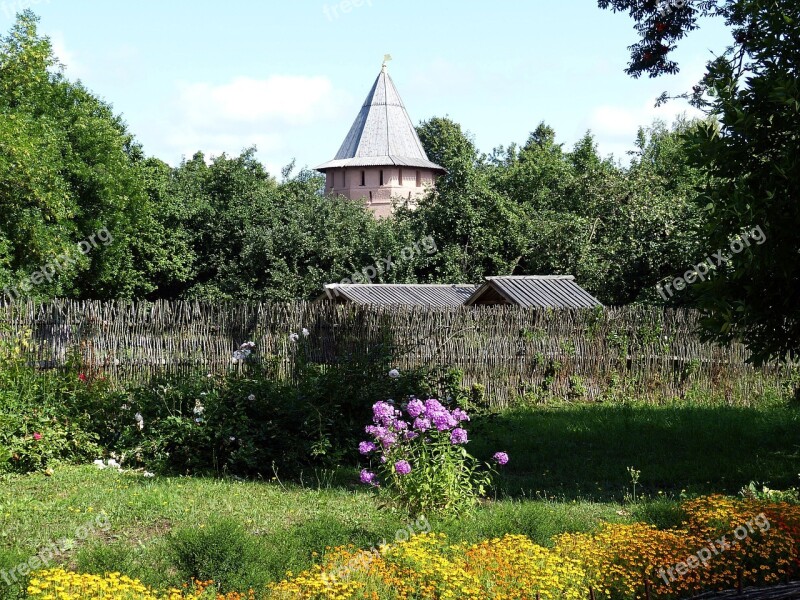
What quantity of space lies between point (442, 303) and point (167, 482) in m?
13.1

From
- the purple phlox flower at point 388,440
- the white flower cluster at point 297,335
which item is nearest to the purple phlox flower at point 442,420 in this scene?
the purple phlox flower at point 388,440

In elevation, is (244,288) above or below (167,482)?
above

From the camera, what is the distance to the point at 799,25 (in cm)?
691

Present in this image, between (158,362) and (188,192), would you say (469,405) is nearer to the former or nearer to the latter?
(158,362)

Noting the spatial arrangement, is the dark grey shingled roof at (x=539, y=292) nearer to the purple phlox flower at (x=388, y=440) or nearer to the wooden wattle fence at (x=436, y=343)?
the wooden wattle fence at (x=436, y=343)

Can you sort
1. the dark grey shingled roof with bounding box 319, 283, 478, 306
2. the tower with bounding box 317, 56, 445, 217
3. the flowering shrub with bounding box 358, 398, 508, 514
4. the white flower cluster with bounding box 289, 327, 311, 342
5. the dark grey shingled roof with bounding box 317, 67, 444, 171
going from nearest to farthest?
the flowering shrub with bounding box 358, 398, 508, 514
the white flower cluster with bounding box 289, 327, 311, 342
the dark grey shingled roof with bounding box 319, 283, 478, 306
the tower with bounding box 317, 56, 445, 217
the dark grey shingled roof with bounding box 317, 67, 444, 171

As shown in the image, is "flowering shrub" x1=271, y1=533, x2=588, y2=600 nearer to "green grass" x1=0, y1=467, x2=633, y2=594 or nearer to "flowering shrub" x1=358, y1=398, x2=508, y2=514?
"green grass" x1=0, y1=467, x2=633, y2=594

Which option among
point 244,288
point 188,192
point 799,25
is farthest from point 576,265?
point 799,25

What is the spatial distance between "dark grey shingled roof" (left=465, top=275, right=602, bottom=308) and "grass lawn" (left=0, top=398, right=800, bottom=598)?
16.9ft

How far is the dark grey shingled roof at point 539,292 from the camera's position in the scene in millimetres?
16500
